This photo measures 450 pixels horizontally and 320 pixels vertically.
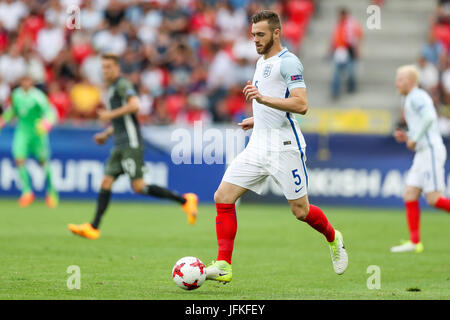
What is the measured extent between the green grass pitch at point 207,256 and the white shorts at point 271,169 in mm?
967

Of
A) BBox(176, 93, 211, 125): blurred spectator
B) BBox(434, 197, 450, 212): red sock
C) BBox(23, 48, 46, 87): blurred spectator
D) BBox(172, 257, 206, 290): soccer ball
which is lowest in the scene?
BBox(172, 257, 206, 290): soccer ball

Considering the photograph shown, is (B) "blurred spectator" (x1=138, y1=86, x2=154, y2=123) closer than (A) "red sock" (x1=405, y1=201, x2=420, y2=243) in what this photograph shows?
No

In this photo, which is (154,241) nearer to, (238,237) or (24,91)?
(238,237)

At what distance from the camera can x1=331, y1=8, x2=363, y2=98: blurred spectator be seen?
74.7 ft

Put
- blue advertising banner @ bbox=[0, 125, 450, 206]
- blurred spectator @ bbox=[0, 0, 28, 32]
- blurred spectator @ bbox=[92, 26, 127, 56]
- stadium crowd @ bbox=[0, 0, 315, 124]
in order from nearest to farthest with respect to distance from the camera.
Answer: blue advertising banner @ bbox=[0, 125, 450, 206] → stadium crowd @ bbox=[0, 0, 315, 124] → blurred spectator @ bbox=[92, 26, 127, 56] → blurred spectator @ bbox=[0, 0, 28, 32]

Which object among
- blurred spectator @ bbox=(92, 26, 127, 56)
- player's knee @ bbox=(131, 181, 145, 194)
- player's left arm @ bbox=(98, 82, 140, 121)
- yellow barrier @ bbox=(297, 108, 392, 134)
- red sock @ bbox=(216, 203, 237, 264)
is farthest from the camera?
blurred spectator @ bbox=(92, 26, 127, 56)

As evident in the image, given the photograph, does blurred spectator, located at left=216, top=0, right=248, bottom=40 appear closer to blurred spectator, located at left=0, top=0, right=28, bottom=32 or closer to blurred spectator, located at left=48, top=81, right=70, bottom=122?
blurred spectator, located at left=48, top=81, right=70, bottom=122

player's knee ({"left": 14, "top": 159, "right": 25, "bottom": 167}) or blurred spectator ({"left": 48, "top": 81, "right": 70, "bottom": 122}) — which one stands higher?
blurred spectator ({"left": 48, "top": 81, "right": 70, "bottom": 122})

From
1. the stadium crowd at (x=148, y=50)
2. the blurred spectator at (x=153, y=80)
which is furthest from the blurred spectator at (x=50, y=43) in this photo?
the blurred spectator at (x=153, y=80)

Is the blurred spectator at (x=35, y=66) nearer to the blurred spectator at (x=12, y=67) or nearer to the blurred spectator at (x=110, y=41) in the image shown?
the blurred spectator at (x=12, y=67)

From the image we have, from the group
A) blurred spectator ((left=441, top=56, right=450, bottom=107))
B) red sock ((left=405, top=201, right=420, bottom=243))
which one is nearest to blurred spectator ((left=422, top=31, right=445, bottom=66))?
blurred spectator ((left=441, top=56, right=450, bottom=107))

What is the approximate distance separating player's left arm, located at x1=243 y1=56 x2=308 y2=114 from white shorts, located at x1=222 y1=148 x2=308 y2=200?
0.57 meters

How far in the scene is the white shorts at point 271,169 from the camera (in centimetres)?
836
